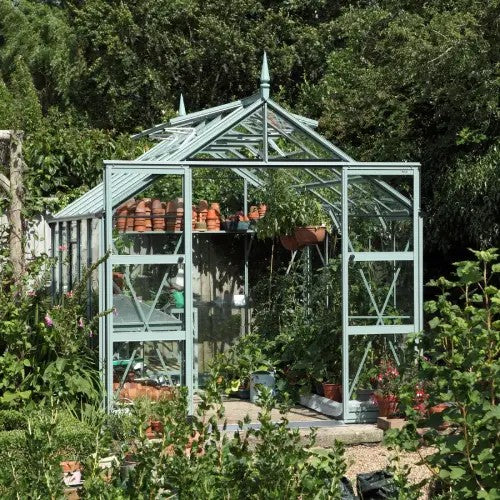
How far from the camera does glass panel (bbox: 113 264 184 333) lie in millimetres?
8094

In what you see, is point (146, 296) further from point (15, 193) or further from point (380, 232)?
point (380, 232)

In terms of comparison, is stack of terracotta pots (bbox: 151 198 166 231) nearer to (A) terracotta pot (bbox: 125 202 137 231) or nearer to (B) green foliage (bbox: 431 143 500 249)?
(A) terracotta pot (bbox: 125 202 137 231)

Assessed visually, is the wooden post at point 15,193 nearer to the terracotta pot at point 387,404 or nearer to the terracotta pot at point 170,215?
the terracotta pot at point 170,215

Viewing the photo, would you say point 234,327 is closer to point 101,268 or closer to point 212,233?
point 212,233

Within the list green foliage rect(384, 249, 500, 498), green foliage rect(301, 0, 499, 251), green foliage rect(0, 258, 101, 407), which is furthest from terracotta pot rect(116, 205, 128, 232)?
green foliage rect(384, 249, 500, 498)

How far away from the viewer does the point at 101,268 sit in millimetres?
8047

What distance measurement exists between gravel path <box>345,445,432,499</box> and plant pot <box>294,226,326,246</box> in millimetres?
2623

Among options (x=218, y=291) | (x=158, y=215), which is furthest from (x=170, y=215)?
(x=218, y=291)

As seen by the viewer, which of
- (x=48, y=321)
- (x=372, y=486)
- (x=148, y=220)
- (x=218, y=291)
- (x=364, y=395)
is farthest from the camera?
(x=218, y=291)

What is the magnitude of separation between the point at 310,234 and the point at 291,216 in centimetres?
27

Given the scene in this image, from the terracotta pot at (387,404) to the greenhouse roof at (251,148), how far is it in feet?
5.38

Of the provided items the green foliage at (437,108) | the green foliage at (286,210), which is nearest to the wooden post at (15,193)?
the green foliage at (286,210)

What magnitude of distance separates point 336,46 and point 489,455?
16.2 m

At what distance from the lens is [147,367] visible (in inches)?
320
